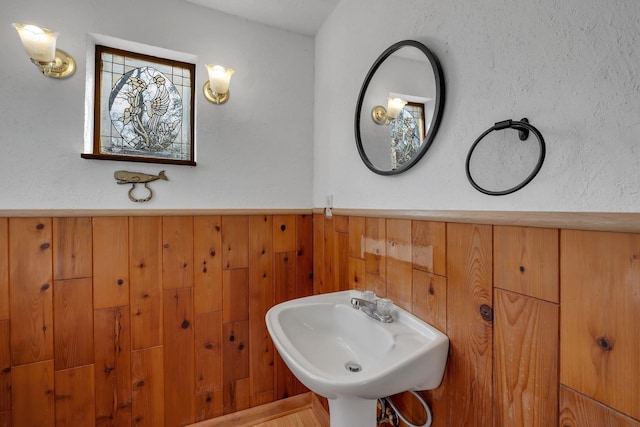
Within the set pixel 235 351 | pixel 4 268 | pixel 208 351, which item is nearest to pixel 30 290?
pixel 4 268

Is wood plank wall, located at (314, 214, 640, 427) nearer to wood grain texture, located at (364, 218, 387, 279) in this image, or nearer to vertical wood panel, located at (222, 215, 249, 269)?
wood grain texture, located at (364, 218, 387, 279)

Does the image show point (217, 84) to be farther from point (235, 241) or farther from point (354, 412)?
point (354, 412)

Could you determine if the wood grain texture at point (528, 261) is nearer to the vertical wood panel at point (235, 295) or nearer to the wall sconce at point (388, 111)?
the wall sconce at point (388, 111)

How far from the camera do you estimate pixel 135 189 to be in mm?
1385

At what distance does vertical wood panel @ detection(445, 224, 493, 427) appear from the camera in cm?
75

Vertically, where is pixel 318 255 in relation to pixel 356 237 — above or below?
below

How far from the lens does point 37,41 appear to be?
1128mm

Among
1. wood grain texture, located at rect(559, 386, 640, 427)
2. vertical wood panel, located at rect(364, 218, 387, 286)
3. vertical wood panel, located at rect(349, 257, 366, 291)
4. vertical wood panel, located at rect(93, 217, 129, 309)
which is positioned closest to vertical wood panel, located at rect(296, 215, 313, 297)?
vertical wood panel, located at rect(349, 257, 366, 291)

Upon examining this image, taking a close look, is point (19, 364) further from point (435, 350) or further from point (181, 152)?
point (435, 350)

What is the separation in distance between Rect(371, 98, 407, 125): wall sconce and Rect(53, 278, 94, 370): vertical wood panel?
5.19 ft

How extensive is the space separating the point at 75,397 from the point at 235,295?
842mm

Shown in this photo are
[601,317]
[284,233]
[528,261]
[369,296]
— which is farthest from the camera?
[284,233]

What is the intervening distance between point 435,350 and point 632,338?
1.44ft

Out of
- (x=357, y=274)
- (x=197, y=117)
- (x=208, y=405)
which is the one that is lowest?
(x=208, y=405)
